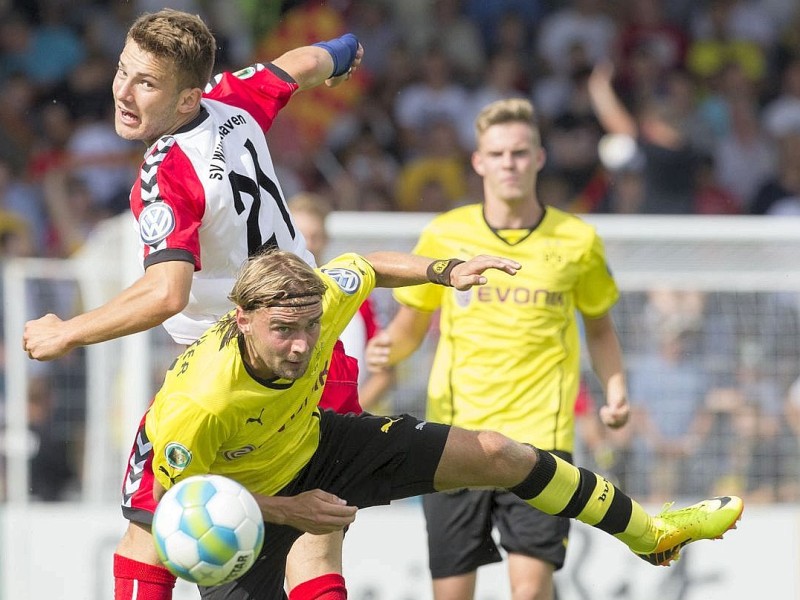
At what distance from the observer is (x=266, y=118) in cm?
556

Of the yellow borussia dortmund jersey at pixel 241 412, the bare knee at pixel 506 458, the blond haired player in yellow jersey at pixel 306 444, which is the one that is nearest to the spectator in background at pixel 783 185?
the blond haired player in yellow jersey at pixel 306 444

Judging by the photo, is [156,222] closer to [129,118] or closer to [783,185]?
[129,118]

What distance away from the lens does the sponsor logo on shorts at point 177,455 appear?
4637 millimetres

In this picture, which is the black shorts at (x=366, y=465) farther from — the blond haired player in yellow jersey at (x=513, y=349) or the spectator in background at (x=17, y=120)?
the spectator in background at (x=17, y=120)

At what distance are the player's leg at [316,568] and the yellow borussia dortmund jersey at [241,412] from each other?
494mm

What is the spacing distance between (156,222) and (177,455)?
31.2 inches

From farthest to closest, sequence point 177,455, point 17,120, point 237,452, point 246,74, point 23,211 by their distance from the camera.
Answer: point 17,120
point 23,211
point 246,74
point 237,452
point 177,455

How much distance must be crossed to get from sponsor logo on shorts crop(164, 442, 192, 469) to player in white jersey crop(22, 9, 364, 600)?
1.36ft

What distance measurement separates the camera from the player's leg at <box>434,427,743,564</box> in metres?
5.22

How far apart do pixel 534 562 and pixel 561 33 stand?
8.67 metres

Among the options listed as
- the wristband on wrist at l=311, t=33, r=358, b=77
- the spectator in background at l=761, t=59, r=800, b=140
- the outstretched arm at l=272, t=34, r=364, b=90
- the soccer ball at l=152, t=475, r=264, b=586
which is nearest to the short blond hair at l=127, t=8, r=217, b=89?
the outstretched arm at l=272, t=34, r=364, b=90

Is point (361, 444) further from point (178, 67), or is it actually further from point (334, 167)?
point (334, 167)

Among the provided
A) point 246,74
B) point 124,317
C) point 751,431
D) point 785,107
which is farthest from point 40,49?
point 124,317

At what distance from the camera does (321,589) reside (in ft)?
17.8
